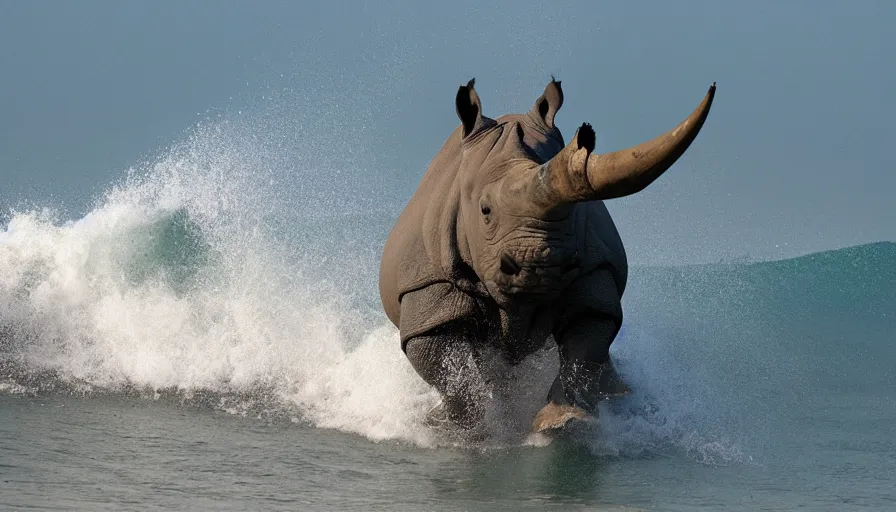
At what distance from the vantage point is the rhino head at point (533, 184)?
5.60m

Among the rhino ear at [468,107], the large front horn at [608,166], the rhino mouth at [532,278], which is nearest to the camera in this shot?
the large front horn at [608,166]

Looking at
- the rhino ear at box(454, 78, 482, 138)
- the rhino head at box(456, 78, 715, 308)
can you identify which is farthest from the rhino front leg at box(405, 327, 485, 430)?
the rhino ear at box(454, 78, 482, 138)

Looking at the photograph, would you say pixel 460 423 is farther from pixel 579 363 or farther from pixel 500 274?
pixel 500 274

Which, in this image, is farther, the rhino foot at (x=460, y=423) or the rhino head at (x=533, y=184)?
the rhino foot at (x=460, y=423)

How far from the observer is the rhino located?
22.6 feet

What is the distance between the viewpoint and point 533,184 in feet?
21.3

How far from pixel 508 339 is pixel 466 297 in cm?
38

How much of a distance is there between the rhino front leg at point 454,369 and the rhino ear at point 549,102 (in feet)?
5.21

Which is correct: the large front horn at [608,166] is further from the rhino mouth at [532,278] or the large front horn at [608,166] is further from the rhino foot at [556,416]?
the rhino foot at [556,416]

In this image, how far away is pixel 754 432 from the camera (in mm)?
8547

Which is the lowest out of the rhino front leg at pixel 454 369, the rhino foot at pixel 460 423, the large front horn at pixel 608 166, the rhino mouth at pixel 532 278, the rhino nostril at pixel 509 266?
the rhino foot at pixel 460 423

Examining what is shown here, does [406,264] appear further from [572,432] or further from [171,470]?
[171,470]

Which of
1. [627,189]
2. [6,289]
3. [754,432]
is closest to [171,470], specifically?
[627,189]

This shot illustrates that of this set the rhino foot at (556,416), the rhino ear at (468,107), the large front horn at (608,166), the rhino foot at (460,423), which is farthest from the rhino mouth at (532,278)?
the rhino ear at (468,107)
